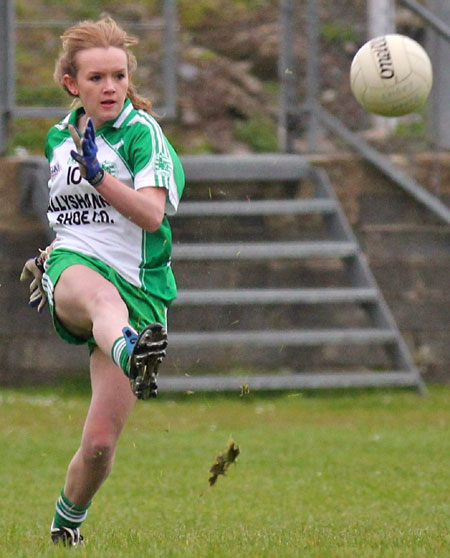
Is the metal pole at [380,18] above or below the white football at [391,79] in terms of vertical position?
below

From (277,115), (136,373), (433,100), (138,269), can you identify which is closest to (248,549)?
(136,373)

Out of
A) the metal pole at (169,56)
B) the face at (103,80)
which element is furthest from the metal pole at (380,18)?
the face at (103,80)

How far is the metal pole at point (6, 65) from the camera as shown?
11.0 m

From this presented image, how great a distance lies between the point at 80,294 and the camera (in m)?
4.80

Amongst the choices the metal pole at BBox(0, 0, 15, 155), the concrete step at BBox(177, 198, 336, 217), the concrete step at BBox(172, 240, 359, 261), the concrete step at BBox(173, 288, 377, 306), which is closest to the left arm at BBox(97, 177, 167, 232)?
the concrete step at BBox(173, 288, 377, 306)

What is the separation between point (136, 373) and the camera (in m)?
4.42

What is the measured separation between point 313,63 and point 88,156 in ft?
23.2

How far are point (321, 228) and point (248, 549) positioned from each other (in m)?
6.77

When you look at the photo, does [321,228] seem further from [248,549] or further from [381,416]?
[248,549]

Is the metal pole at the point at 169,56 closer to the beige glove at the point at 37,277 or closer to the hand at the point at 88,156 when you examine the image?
the beige glove at the point at 37,277

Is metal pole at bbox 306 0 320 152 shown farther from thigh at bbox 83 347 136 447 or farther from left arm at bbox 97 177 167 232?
thigh at bbox 83 347 136 447

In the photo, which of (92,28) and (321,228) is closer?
(92,28)

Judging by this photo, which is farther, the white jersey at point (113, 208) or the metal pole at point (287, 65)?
the metal pole at point (287, 65)

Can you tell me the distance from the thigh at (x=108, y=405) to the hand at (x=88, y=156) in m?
0.74
